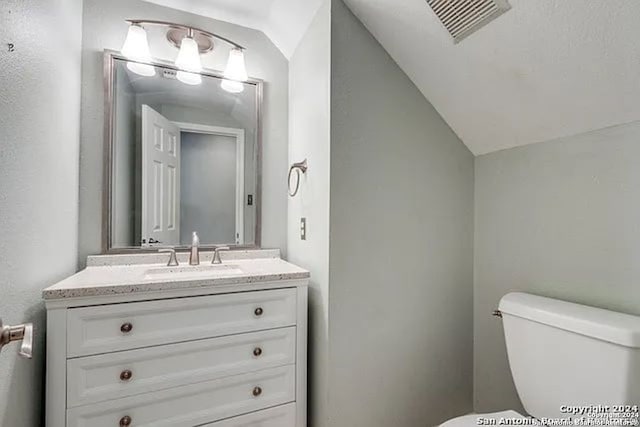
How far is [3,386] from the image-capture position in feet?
2.90

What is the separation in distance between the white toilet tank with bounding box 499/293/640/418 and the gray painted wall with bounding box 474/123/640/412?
138mm

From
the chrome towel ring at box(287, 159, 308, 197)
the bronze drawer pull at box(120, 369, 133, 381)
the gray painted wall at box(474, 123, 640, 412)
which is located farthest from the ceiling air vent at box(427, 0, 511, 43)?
the bronze drawer pull at box(120, 369, 133, 381)

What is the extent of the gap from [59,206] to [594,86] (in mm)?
2088

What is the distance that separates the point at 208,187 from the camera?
1743mm

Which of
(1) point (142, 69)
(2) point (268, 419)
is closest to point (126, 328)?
(2) point (268, 419)

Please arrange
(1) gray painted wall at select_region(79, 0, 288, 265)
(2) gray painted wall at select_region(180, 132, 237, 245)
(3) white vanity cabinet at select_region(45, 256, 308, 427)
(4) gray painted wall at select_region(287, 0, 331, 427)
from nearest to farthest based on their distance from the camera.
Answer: (3) white vanity cabinet at select_region(45, 256, 308, 427)
(4) gray painted wall at select_region(287, 0, 331, 427)
(1) gray painted wall at select_region(79, 0, 288, 265)
(2) gray painted wall at select_region(180, 132, 237, 245)

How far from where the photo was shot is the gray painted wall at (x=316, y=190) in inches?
54.0

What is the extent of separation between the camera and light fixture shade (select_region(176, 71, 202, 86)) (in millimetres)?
1665

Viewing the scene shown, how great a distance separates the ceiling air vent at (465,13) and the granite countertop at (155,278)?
1.17 meters

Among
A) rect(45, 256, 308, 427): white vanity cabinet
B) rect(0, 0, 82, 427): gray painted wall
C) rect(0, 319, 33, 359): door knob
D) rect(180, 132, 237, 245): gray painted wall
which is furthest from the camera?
rect(180, 132, 237, 245): gray painted wall

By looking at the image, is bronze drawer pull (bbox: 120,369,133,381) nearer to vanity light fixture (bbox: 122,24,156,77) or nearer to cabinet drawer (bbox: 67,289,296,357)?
cabinet drawer (bbox: 67,289,296,357)

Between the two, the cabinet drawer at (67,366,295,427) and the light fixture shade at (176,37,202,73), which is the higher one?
the light fixture shade at (176,37,202,73)

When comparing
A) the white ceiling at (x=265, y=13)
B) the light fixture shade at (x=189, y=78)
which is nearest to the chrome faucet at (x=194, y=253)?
the light fixture shade at (x=189, y=78)

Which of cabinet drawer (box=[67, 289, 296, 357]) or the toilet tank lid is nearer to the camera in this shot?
the toilet tank lid
